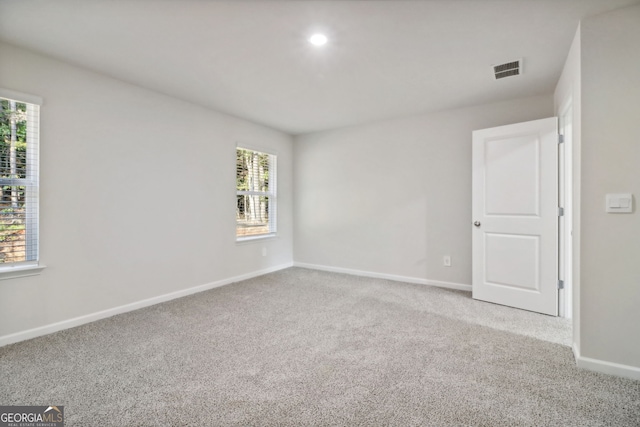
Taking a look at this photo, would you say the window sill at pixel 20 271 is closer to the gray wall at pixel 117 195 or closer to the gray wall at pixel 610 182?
the gray wall at pixel 117 195

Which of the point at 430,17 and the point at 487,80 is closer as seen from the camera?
the point at 430,17

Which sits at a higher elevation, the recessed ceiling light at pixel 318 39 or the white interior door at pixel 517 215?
the recessed ceiling light at pixel 318 39

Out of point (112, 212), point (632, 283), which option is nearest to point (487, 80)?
point (632, 283)

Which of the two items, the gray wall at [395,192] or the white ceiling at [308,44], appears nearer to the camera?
the white ceiling at [308,44]

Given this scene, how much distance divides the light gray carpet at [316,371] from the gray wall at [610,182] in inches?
12.8

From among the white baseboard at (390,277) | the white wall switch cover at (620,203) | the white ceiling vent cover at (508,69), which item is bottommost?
the white baseboard at (390,277)

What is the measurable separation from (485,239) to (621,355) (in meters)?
1.61

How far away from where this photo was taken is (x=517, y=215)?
316 centimetres

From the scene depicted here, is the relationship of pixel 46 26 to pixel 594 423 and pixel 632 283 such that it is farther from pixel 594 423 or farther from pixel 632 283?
pixel 632 283

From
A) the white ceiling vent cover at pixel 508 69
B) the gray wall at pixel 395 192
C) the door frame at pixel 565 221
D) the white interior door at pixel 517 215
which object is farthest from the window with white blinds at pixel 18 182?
the door frame at pixel 565 221

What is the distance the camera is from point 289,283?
4.15 m

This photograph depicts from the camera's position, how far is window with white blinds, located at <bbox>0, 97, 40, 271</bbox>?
2334 mm

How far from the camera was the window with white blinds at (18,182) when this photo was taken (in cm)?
233

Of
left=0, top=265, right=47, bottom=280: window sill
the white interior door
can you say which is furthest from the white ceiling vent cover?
left=0, top=265, right=47, bottom=280: window sill
